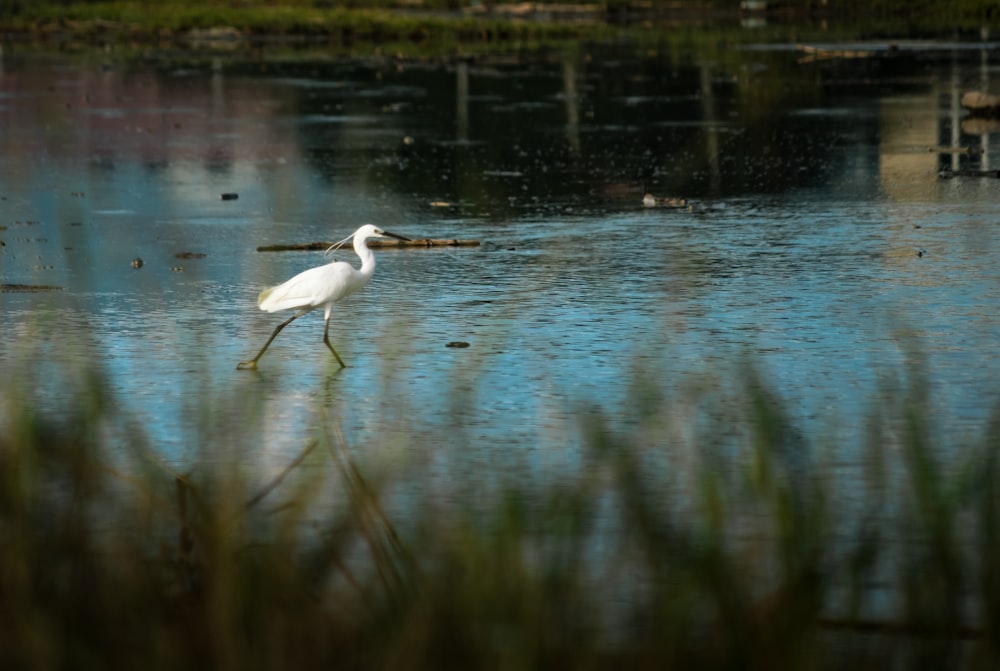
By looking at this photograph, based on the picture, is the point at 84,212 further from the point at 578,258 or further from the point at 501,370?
the point at 501,370

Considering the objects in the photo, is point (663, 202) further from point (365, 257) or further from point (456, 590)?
point (456, 590)

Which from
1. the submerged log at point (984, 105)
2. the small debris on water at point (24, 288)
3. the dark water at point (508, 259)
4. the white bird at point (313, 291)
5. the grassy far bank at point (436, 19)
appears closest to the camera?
the dark water at point (508, 259)

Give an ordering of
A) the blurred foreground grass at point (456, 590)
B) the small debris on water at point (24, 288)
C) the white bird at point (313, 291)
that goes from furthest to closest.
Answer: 1. the small debris on water at point (24, 288)
2. the white bird at point (313, 291)
3. the blurred foreground grass at point (456, 590)

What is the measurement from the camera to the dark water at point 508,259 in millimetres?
9086

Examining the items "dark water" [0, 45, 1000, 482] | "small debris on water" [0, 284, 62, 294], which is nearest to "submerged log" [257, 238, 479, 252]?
"dark water" [0, 45, 1000, 482]

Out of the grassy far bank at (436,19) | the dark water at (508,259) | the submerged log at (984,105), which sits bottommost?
the dark water at (508,259)

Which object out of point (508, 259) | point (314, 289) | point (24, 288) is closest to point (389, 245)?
point (508, 259)

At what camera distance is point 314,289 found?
33.2 ft

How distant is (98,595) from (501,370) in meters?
5.47

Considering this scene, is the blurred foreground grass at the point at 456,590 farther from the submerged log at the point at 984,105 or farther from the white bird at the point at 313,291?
the submerged log at the point at 984,105

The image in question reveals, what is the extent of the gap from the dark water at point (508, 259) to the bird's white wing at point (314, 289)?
356 millimetres

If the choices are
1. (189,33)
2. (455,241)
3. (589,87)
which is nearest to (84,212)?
(455,241)

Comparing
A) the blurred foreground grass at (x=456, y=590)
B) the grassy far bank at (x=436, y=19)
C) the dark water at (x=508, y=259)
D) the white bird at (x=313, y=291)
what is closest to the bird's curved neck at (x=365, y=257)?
the white bird at (x=313, y=291)

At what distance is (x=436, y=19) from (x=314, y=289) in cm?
5046
